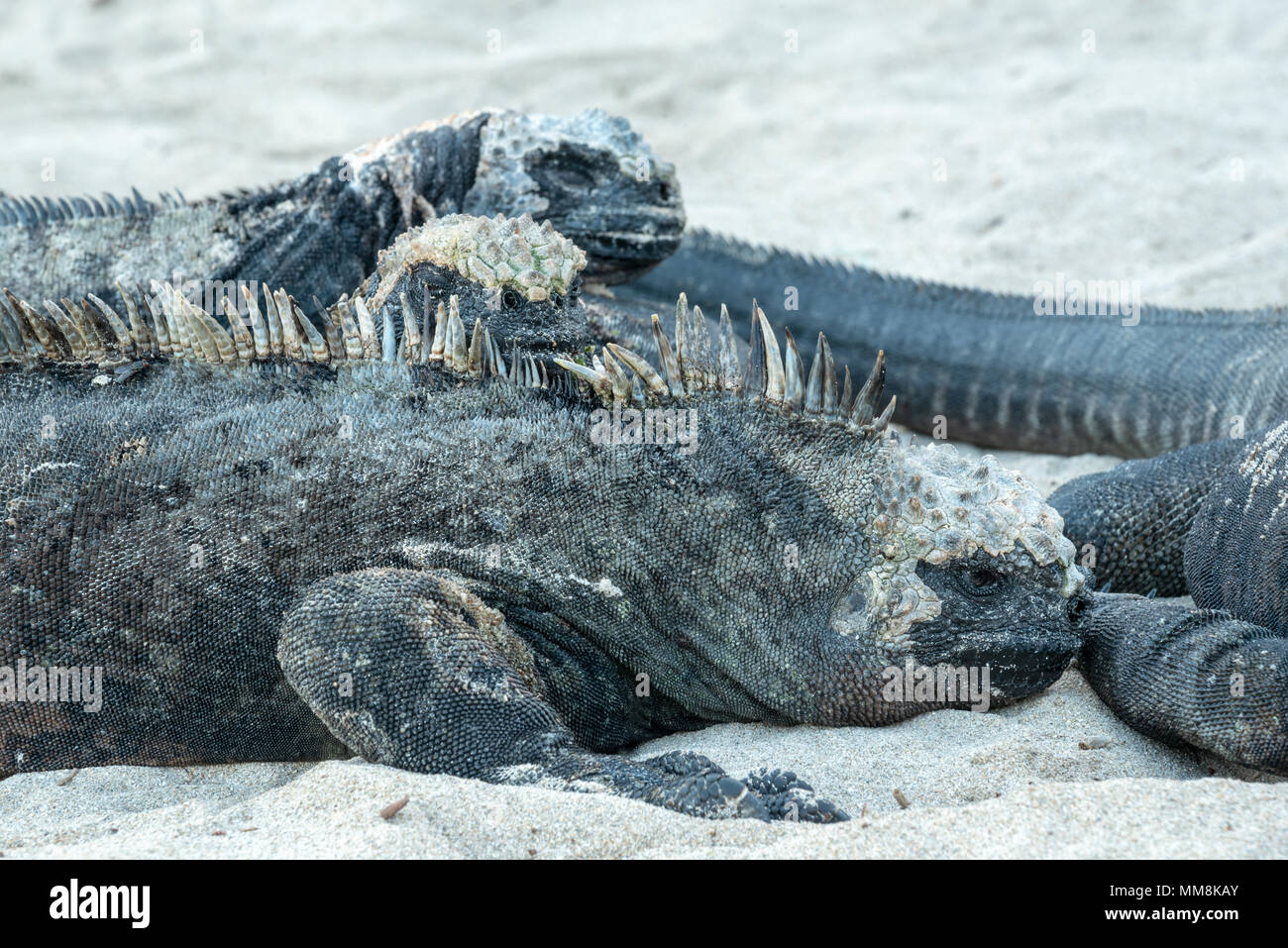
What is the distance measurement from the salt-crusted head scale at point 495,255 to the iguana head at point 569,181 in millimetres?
1159

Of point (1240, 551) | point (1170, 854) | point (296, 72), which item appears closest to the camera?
point (1170, 854)

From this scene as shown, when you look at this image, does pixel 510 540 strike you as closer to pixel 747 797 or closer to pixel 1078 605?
pixel 747 797

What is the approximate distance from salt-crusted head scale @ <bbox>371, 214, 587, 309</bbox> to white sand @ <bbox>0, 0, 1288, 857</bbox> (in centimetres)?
134

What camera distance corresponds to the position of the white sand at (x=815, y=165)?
104 inches

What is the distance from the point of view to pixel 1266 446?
3.73 m

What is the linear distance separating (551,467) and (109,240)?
9.47ft

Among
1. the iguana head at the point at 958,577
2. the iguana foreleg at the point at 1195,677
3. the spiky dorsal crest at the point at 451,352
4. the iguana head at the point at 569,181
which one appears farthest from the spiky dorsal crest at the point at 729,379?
the iguana head at the point at 569,181

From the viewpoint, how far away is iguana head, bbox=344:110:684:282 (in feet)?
17.1

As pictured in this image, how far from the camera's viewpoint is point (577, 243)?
17.0ft

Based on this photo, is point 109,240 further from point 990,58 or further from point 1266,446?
point 990,58

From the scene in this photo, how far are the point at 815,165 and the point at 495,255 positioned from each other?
5316 millimetres

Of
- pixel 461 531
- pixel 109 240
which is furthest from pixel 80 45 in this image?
pixel 461 531
